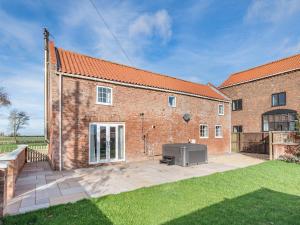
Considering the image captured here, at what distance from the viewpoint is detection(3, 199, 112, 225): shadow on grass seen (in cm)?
411

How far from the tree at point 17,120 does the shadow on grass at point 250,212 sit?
48331mm

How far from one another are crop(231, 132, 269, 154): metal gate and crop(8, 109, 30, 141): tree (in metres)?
44.3

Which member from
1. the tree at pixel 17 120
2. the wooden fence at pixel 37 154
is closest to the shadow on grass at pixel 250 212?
the wooden fence at pixel 37 154

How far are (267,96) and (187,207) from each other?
2130cm

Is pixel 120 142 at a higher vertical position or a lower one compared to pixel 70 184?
higher

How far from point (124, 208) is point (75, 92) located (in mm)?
7540

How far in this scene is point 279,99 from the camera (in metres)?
20.5

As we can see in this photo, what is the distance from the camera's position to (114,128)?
460 inches

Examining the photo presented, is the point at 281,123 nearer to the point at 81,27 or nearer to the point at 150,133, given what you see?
the point at 150,133

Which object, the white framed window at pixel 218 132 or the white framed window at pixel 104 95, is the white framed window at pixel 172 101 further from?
the white framed window at pixel 218 132

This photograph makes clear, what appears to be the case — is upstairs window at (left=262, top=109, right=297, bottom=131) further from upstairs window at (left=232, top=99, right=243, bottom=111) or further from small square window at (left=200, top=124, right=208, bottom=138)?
small square window at (left=200, top=124, right=208, bottom=138)

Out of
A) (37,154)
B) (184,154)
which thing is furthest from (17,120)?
(184,154)

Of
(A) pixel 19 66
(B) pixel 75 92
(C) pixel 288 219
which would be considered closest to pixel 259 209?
(C) pixel 288 219

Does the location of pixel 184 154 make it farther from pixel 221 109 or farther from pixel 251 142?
pixel 251 142
